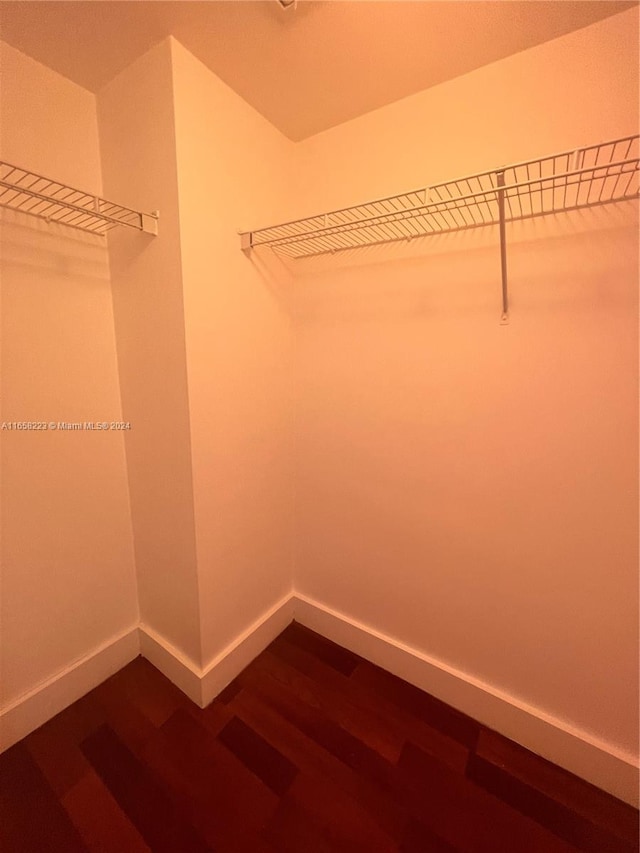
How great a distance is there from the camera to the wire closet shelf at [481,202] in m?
0.94

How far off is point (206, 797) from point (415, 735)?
2.42 feet

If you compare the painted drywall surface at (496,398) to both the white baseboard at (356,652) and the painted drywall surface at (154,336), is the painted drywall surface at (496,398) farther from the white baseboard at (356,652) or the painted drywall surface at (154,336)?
the painted drywall surface at (154,336)

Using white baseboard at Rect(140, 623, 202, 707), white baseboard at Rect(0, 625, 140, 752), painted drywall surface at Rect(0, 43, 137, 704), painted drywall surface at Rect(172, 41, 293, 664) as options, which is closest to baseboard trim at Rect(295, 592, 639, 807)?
painted drywall surface at Rect(172, 41, 293, 664)

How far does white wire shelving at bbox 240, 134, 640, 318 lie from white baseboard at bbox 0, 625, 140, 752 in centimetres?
174

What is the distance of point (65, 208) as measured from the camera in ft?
3.99

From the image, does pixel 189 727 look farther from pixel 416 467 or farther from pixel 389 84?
pixel 389 84

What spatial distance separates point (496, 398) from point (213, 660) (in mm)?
1479

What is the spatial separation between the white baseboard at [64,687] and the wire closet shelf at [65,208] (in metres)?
1.63

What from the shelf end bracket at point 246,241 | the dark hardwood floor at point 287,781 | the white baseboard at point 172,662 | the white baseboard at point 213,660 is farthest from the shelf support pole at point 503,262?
the white baseboard at point 172,662

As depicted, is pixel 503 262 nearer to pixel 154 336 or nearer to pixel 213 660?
pixel 154 336

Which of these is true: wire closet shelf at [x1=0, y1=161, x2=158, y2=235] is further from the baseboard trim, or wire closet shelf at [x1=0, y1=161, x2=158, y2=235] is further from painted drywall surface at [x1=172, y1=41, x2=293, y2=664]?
the baseboard trim

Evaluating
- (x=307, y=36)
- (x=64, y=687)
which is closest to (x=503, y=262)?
(x=307, y=36)

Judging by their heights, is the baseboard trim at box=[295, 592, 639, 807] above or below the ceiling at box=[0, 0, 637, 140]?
below

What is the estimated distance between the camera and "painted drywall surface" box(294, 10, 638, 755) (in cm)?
105
